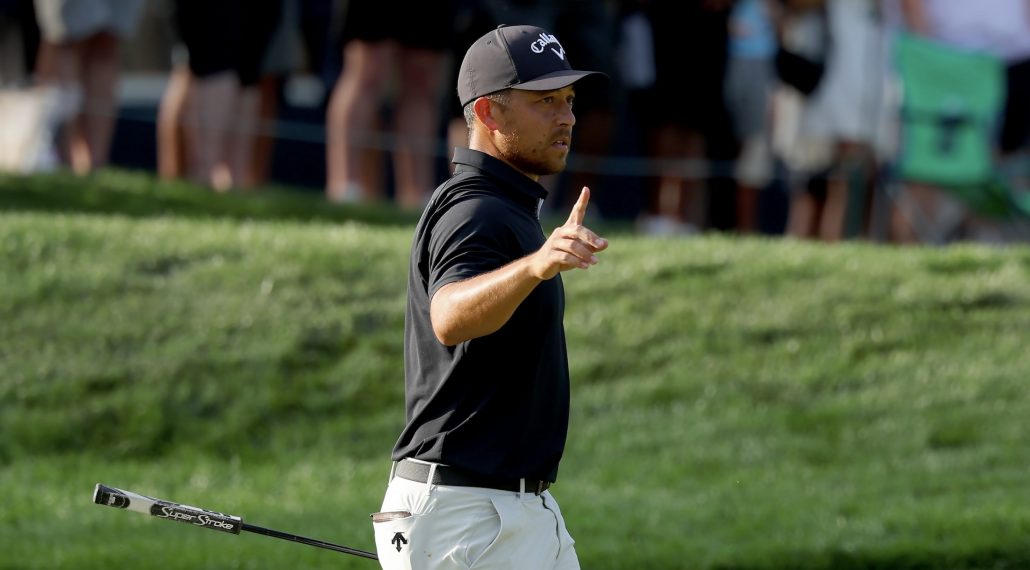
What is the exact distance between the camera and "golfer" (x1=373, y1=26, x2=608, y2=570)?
15.1ft

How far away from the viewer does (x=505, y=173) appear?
15.2 ft

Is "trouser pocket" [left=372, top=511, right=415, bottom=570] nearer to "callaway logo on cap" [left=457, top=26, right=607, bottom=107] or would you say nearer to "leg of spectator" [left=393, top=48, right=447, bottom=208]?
"callaway logo on cap" [left=457, top=26, right=607, bottom=107]

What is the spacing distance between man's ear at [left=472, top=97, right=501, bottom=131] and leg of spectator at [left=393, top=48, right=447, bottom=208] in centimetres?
831

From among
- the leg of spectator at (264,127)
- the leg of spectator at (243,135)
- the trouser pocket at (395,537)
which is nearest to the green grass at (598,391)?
the leg of spectator at (243,135)

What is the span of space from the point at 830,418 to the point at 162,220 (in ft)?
14.3

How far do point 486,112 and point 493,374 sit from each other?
0.65m

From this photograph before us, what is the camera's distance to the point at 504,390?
15.2ft

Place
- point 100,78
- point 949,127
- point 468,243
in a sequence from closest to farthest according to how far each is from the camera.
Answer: point 468,243
point 100,78
point 949,127

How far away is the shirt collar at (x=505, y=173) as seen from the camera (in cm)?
463

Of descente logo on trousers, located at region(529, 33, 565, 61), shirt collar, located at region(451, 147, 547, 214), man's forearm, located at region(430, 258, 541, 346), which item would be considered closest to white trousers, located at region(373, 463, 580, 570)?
man's forearm, located at region(430, 258, 541, 346)

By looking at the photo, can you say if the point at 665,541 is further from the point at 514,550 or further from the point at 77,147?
the point at 77,147

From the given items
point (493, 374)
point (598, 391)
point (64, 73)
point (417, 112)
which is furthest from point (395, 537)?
point (417, 112)

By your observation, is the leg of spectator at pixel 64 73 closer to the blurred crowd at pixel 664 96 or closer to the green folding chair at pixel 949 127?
the blurred crowd at pixel 664 96

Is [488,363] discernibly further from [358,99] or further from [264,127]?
[264,127]
